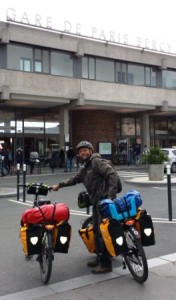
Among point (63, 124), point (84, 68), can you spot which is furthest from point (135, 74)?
point (63, 124)

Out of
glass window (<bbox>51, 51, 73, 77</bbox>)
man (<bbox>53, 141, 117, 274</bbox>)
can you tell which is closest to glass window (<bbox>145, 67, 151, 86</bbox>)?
glass window (<bbox>51, 51, 73, 77</bbox>)

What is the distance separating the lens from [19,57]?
24656 mm

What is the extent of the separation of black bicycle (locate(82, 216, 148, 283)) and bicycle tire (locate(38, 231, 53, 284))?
0.88 meters

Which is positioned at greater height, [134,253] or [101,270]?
[134,253]

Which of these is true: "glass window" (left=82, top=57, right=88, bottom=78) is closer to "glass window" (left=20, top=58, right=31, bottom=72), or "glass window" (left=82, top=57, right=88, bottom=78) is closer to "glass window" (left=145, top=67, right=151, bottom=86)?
"glass window" (left=20, top=58, right=31, bottom=72)

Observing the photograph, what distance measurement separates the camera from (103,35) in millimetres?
28656

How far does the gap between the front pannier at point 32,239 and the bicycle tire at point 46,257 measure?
0.09 metres

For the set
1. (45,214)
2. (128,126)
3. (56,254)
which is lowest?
(56,254)

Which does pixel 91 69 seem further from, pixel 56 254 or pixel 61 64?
pixel 56 254

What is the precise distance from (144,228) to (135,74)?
26763mm

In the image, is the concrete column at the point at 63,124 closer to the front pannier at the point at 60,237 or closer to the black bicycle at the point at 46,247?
the black bicycle at the point at 46,247

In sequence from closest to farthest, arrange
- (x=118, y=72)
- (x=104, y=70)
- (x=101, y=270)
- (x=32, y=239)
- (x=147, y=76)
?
1. (x=32, y=239)
2. (x=101, y=270)
3. (x=104, y=70)
4. (x=118, y=72)
5. (x=147, y=76)

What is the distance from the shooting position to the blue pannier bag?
4.52 meters

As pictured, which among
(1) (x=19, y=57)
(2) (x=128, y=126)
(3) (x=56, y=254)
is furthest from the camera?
(2) (x=128, y=126)
